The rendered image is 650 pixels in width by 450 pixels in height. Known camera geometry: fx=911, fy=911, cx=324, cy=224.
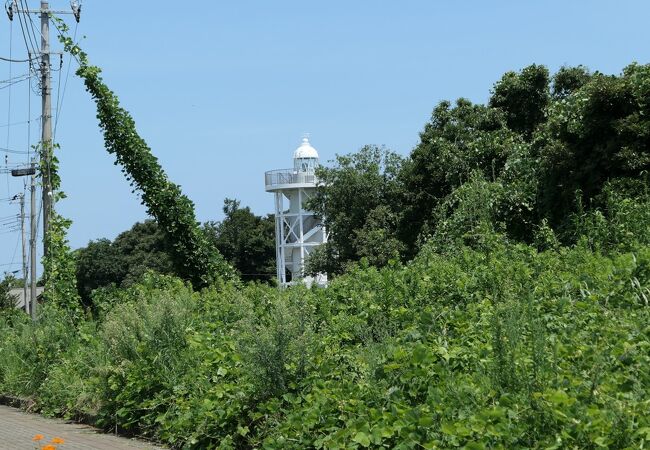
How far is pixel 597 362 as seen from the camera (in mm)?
6336

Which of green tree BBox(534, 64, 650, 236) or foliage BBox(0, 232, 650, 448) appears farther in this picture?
green tree BBox(534, 64, 650, 236)

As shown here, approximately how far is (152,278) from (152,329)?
6962 millimetres

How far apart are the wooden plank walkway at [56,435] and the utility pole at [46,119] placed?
28.0 ft

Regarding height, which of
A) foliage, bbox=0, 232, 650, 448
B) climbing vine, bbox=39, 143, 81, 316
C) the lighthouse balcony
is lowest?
foliage, bbox=0, 232, 650, 448

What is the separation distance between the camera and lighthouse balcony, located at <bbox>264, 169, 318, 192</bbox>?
63812 mm

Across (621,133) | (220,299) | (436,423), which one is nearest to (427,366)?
(436,423)

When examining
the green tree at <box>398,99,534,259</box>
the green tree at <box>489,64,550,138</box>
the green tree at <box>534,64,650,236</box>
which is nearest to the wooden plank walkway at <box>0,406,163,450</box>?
the green tree at <box>534,64,650,236</box>

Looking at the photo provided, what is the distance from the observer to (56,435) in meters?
11.8

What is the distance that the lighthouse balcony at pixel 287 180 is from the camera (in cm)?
6381

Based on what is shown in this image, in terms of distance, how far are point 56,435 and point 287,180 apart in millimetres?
54120

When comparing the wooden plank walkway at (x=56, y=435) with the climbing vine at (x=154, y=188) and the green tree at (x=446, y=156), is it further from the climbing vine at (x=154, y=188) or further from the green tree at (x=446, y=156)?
the green tree at (x=446, y=156)

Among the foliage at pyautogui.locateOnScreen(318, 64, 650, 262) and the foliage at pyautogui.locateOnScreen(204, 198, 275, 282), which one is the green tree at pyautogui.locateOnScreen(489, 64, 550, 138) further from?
the foliage at pyautogui.locateOnScreen(204, 198, 275, 282)

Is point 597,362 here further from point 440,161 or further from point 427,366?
point 440,161

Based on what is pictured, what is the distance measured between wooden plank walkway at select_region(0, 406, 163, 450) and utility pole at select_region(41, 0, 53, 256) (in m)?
8.53
